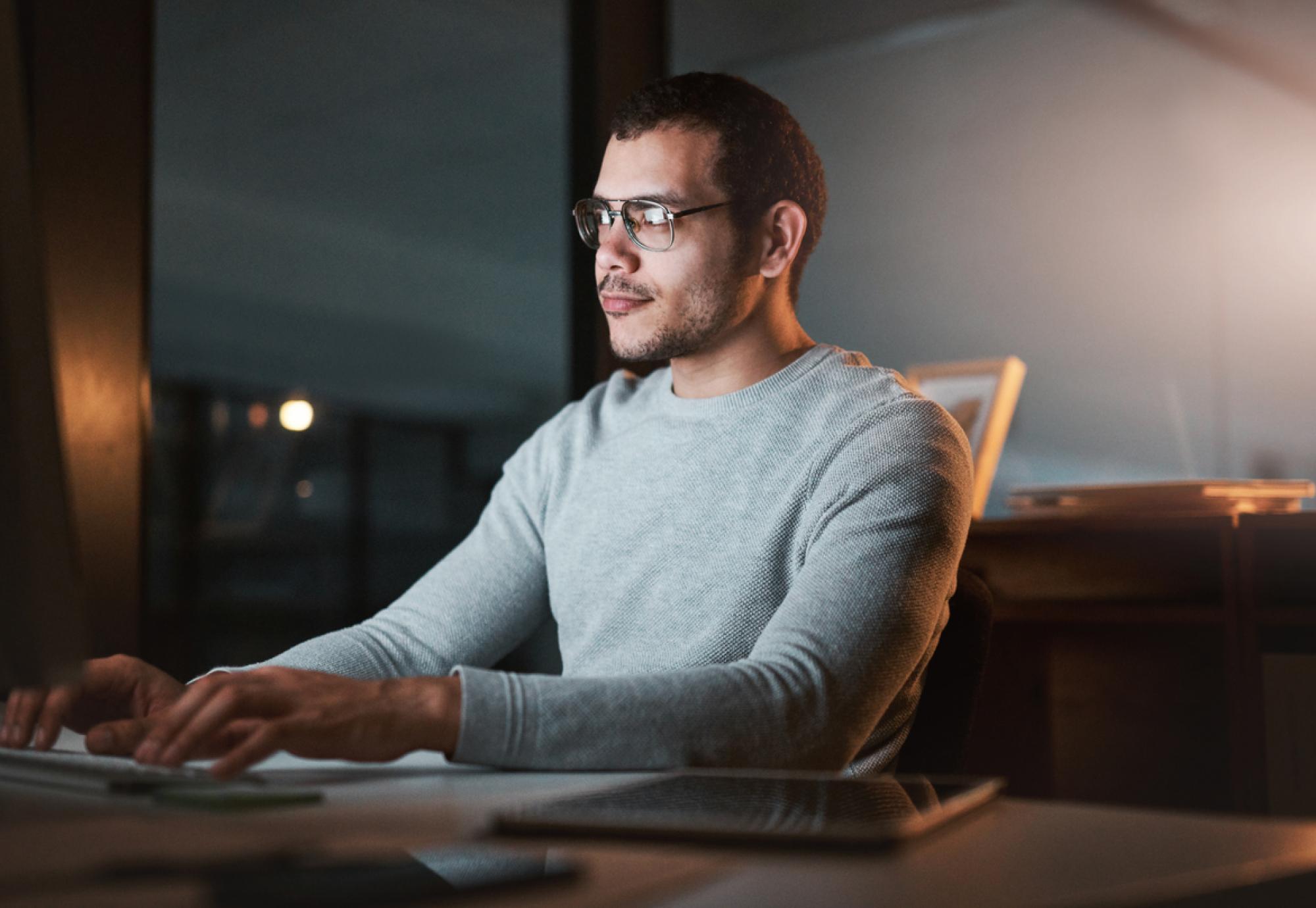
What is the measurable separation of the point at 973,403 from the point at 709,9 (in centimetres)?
135

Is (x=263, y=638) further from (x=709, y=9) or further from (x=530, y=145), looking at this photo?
(x=709, y=9)

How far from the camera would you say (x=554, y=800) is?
67cm

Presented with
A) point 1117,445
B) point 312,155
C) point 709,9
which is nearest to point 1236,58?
point 1117,445

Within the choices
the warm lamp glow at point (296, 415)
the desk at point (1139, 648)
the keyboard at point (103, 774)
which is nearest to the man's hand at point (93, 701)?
the keyboard at point (103, 774)

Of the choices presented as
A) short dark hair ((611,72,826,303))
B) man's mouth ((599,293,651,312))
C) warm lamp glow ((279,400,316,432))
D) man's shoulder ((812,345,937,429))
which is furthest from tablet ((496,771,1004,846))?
warm lamp glow ((279,400,316,432))

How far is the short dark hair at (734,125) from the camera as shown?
1565mm

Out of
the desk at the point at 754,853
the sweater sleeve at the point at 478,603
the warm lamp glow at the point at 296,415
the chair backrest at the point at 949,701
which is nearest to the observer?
the desk at the point at 754,853

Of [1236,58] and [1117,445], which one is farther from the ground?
[1236,58]

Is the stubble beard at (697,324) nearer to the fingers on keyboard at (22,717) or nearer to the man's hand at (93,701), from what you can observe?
the man's hand at (93,701)

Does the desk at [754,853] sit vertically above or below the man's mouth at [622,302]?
below

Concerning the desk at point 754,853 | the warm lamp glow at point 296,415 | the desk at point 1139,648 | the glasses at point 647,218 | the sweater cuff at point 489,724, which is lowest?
the desk at point 1139,648

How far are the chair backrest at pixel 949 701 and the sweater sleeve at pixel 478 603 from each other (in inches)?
23.1

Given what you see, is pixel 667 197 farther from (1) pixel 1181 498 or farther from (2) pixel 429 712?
(1) pixel 1181 498

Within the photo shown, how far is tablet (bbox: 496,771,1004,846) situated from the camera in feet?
1.81
